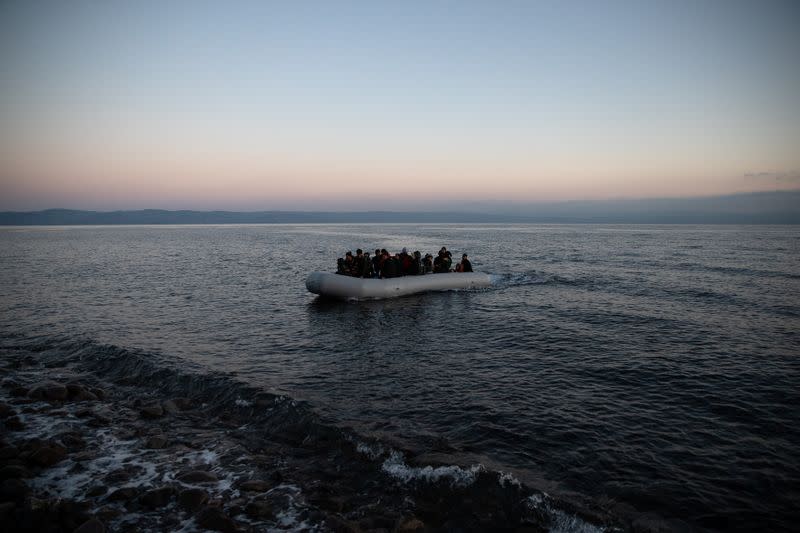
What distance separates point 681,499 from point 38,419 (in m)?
11.4

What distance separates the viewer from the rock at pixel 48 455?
22.4ft

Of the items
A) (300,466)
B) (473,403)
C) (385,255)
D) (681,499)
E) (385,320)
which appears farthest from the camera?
(385,255)

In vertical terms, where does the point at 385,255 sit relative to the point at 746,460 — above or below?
above

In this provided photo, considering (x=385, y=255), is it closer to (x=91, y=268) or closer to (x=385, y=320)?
(x=385, y=320)

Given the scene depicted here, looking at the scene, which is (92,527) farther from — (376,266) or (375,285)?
(376,266)

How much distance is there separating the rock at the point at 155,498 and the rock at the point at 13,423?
4.12 m

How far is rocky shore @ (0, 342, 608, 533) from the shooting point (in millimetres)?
5625

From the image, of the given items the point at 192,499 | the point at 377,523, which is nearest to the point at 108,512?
the point at 192,499

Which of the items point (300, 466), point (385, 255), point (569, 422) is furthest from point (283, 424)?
point (385, 255)

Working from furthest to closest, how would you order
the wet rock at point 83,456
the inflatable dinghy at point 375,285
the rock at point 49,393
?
1. the inflatable dinghy at point 375,285
2. the rock at point 49,393
3. the wet rock at point 83,456

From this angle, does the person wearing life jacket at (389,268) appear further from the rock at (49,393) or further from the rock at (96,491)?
the rock at (96,491)

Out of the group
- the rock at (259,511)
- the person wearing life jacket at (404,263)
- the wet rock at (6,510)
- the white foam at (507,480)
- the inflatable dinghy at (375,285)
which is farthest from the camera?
the person wearing life jacket at (404,263)

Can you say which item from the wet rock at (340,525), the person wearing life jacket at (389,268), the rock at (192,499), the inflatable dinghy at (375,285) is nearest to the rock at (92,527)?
the rock at (192,499)

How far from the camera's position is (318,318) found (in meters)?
17.4
